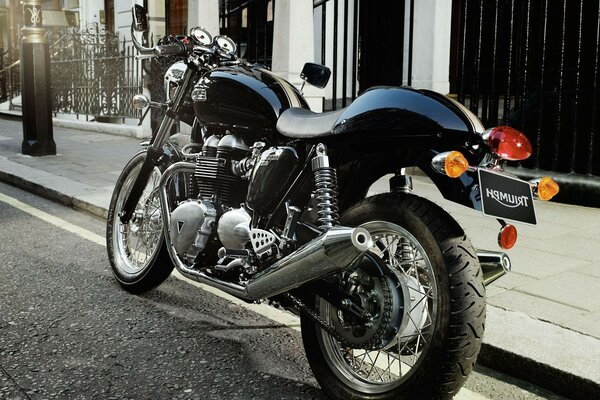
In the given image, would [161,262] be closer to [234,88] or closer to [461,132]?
[234,88]

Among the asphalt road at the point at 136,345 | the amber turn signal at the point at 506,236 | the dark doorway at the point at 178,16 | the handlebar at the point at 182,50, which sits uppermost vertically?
the dark doorway at the point at 178,16

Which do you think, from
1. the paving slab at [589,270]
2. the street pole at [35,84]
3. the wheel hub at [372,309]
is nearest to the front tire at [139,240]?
the wheel hub at [372,309]

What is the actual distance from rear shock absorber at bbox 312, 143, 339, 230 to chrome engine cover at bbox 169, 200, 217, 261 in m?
0.77

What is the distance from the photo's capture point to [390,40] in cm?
825

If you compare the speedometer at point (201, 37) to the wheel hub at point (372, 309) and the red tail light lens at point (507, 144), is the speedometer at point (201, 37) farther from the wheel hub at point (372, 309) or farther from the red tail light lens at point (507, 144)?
the red tail light lens at point (507, 144)

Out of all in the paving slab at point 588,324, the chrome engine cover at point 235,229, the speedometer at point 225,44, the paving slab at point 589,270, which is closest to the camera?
the chrome engine cover at point 235,229

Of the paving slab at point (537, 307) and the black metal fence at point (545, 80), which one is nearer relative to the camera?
the paving slab at point (537, 307)

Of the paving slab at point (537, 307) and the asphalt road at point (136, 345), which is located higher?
the paving slab at point (537, 307)

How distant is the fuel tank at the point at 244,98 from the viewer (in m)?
3.28

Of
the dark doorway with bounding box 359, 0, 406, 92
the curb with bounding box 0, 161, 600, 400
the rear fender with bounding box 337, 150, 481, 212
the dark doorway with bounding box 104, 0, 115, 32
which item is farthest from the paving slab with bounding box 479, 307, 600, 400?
the dark doorway with bounding box 104, 0, 115, 32

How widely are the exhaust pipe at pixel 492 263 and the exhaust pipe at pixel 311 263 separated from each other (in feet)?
1.43

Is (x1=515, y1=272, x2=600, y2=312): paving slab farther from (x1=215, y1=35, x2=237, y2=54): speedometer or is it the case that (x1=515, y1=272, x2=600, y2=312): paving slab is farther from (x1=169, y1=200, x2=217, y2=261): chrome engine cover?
(x1=215, y1=35, x2=237, y2=54): speedometer

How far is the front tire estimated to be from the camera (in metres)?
4.04

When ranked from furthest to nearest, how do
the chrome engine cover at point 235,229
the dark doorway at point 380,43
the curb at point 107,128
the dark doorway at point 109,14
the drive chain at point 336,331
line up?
the dark doorway at point 109,14 → the curb at point 107,128 → the dark doorway at point 380,43 → the chrome engine cover at point 235,229 → the drive chain at point 336,331
